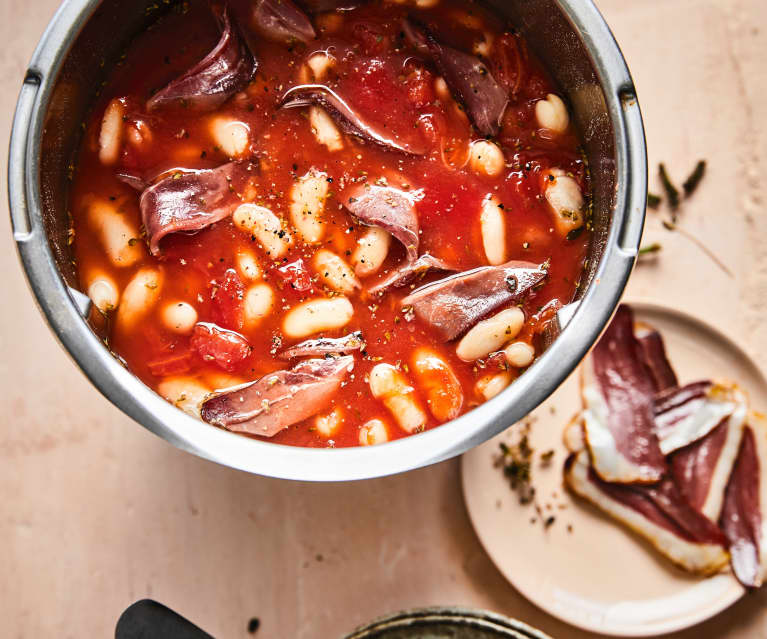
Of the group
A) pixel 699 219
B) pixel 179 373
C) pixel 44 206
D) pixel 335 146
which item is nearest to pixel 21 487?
pixel 179 373

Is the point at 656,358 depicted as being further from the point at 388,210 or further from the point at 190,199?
the point at 190,199

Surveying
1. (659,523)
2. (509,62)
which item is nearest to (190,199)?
(509,62)

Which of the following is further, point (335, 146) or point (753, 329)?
point (753, 329)

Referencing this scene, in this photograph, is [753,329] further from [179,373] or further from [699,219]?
[179,373]

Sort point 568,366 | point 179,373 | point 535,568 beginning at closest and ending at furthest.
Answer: point 568,366 < point 179,373 < point 535,568

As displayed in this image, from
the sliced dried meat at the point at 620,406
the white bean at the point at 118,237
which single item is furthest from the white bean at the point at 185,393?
the sliced dried meat at the point at 620,406

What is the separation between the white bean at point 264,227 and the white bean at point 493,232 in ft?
1.26

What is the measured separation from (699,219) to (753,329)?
0.99ft

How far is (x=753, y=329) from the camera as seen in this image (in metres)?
1.91

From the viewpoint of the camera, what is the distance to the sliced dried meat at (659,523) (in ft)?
5.94

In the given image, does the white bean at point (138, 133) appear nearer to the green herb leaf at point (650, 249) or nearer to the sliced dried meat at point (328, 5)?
the sliced dried meat at point (328, 5)

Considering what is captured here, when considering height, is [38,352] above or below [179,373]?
below

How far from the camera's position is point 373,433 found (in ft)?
4.87

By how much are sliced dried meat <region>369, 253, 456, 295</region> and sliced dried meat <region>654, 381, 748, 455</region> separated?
72 centimetres
